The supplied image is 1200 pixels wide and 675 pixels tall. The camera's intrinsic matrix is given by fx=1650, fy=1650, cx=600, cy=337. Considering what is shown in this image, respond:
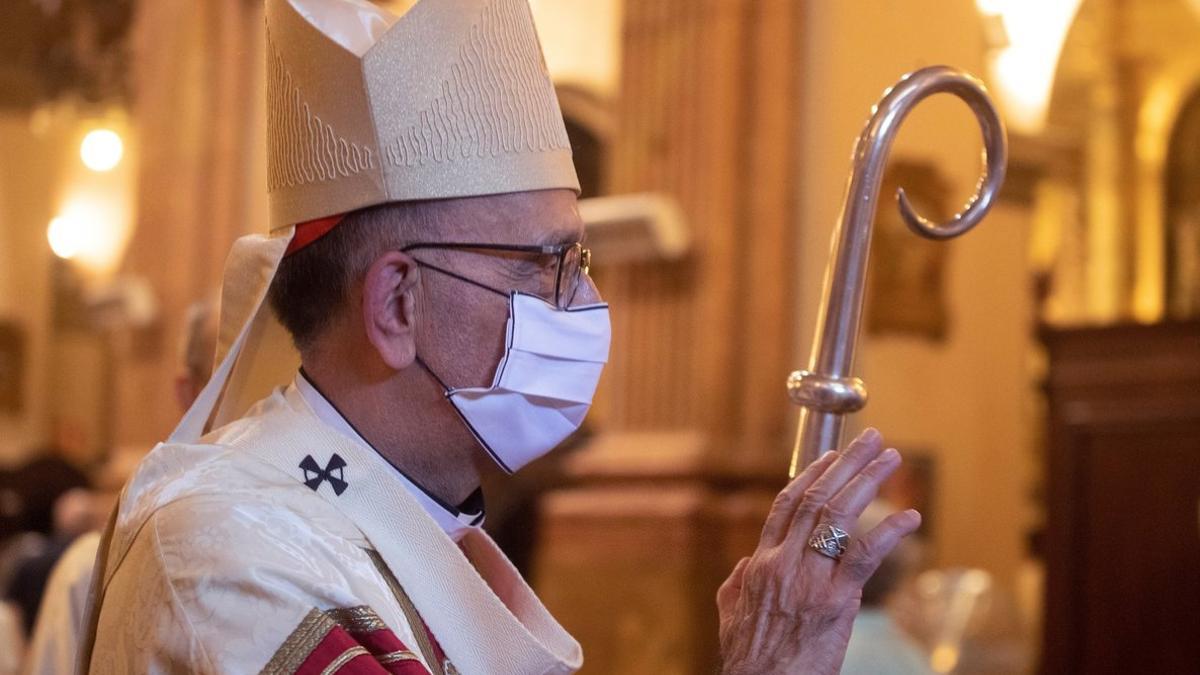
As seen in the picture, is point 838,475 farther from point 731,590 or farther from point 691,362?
point 691,362

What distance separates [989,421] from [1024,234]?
142cm

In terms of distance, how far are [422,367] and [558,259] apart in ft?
0.72

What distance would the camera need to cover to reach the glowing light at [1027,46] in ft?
25.3

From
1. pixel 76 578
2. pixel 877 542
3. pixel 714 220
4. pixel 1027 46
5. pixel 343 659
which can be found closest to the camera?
pixel 343 659

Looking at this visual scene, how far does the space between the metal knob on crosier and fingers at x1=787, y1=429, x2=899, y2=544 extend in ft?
0.33

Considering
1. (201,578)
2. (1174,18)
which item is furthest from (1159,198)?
(201,578)

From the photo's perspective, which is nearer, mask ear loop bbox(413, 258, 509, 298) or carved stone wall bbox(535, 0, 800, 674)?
mask ear loop bbox(413, 258, 509, 298)

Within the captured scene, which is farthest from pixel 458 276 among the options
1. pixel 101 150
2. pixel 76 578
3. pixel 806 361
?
pixel 101 150

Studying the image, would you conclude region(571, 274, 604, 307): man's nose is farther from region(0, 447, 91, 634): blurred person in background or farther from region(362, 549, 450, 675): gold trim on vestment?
region(0, 447, 91, 634): blurred person in background

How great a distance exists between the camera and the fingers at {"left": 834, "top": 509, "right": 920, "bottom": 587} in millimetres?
1750

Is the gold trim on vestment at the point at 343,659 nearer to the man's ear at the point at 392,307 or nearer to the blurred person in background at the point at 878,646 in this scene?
the man's ear at the point at 392,307

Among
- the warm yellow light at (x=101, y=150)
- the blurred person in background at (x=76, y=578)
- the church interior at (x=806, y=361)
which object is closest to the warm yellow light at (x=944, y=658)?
the church interior at (x=806, y=361)

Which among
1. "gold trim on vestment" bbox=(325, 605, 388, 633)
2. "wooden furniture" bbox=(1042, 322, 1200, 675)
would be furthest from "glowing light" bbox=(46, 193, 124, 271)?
"gold trim on vestment" bbox=(325, 605, 388, 633)

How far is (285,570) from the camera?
1.70 meters
